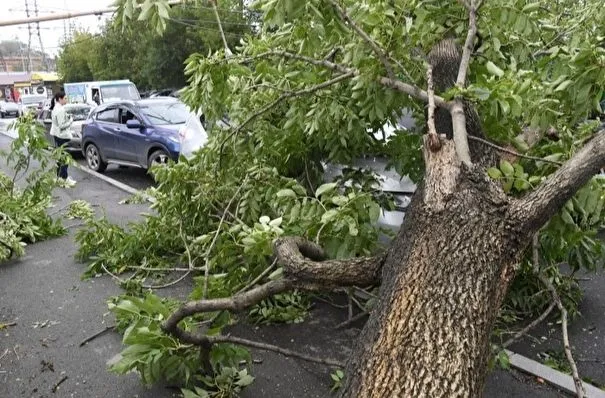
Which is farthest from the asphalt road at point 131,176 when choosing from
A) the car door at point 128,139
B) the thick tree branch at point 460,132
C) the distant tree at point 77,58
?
the distant tree at point 77,58

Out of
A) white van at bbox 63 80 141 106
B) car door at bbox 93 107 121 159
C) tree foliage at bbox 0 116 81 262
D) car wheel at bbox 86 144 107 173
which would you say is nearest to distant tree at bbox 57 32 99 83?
white van at bbox 63 80 141 106

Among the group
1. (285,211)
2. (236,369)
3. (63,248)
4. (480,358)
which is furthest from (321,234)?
(63,248)

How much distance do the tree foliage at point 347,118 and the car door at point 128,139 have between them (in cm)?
603

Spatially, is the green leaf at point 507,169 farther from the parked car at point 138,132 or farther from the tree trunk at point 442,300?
the parked car at point 138,132

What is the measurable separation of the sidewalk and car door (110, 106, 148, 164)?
5.05 meters

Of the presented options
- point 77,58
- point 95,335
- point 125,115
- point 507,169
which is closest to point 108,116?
point 125,115

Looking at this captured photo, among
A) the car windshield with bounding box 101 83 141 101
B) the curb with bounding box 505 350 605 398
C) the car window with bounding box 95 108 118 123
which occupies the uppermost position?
the car windshield with bounding box 101 83 141 101

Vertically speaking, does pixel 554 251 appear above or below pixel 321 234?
below

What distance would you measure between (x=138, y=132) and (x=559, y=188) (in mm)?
9444

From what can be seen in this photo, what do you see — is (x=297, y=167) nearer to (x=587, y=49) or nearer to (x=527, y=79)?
(x=527, y=79)

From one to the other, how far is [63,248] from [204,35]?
24366 millimetres

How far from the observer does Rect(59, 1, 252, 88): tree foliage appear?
28000 mm

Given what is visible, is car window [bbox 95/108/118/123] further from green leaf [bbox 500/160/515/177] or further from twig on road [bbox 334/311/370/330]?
green leaf [bbox 500/160/515/177]

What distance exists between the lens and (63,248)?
6.37 meters
